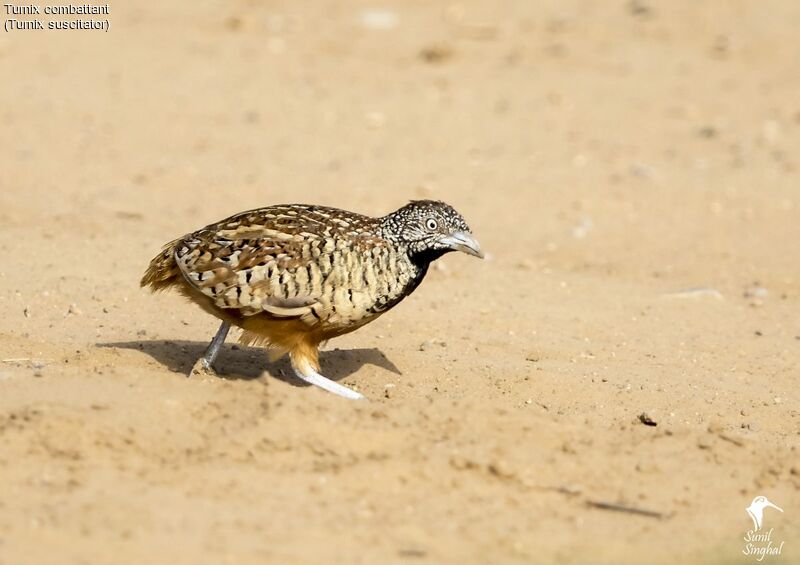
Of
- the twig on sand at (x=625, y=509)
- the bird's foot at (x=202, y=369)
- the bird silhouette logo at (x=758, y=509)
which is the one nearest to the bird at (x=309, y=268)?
the bird's foot at (x=202, y=369)

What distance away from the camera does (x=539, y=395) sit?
8.52 metres

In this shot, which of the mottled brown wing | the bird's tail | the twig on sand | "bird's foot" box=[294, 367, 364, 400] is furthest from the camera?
the bird's tail

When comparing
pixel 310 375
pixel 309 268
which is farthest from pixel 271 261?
pixel 310 375

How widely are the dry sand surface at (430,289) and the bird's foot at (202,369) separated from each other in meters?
0.10

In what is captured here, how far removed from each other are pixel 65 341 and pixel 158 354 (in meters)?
0.68

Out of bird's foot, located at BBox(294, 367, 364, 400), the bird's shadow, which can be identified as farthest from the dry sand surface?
bird's foot, located at BBox(294, 367, 364, 400)

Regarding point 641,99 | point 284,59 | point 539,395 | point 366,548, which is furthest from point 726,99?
point 366,548

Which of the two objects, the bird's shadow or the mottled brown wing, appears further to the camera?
the bird's shadow

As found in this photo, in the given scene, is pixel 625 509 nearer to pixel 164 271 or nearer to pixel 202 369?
pixel 202 369

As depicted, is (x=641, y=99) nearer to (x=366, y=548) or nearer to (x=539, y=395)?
(x=539, y=395)

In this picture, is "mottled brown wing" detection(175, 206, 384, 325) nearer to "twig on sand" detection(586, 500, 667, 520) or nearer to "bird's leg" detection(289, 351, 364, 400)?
"bird's leg" detection(289, 351, 364, 400)

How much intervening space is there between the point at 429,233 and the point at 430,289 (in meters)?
2.79

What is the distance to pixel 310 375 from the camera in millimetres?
8148

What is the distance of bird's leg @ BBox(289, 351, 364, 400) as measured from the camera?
8078mm
